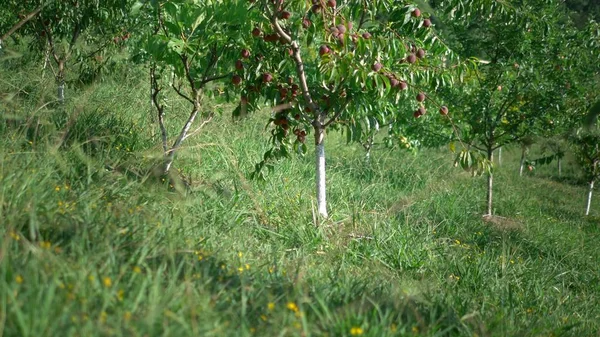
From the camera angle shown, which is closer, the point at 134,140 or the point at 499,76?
the point at 134,140

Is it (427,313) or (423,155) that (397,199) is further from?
(423,155)

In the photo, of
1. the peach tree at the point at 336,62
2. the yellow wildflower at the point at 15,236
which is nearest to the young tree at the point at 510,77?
the peach tree at the point at 336,62

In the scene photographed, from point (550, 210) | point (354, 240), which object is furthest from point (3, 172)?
point (550, 210)

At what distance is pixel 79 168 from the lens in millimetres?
4500

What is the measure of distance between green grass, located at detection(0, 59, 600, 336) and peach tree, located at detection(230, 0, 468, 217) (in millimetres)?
674

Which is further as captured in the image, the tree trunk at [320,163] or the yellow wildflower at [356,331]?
the tree trunk at [320,163]

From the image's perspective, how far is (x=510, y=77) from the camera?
26.1ft

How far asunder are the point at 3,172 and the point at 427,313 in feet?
8.01

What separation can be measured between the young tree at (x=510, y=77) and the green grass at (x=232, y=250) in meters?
1.19

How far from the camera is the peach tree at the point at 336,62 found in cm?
462

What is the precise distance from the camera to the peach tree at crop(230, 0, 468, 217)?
4.62 m

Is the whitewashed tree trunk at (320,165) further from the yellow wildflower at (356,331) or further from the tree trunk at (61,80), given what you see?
the tree trunk at (61,80)

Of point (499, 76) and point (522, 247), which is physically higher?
point (499, 76)

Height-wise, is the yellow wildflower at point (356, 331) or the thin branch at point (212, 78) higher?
the thin branch at point (212, 78)
